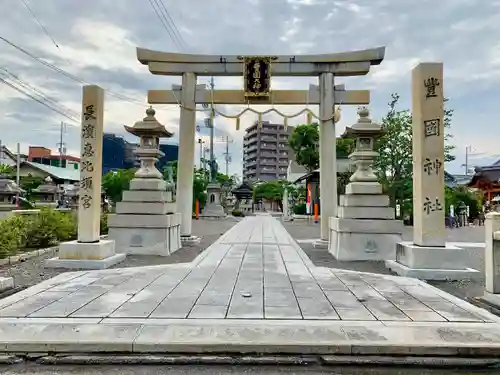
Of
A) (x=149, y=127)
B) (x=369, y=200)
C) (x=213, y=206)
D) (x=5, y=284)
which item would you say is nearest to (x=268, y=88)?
(x=149, y=127)

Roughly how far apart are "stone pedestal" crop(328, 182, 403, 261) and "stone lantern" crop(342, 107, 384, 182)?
0.46 metres

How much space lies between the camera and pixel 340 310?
17.8ft

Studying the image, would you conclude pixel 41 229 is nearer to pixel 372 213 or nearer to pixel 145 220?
pixel 145 220

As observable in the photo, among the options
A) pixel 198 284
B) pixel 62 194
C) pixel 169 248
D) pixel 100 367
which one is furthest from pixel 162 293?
Result: pixel 62 194

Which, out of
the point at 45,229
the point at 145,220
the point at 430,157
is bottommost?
the point at 45,229

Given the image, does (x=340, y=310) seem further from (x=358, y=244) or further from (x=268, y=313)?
(x=358, y=244)

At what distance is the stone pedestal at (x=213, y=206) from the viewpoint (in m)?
37.8

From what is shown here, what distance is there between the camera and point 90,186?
29.7 ft

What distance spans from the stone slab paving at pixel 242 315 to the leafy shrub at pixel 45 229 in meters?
5.22

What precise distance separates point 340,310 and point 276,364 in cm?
178

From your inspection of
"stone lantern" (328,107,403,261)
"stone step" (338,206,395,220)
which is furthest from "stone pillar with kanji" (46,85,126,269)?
"stone step" (338,206,395,220)

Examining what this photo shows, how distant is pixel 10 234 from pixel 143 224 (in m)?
3.02

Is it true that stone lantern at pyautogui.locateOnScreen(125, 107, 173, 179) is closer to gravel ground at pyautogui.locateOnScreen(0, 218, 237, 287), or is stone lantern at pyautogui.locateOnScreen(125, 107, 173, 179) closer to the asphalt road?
gravel ground at pyautogui.locateOnScreen(0, 218, 237, 287)

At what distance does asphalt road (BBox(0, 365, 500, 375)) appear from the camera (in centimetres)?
372
